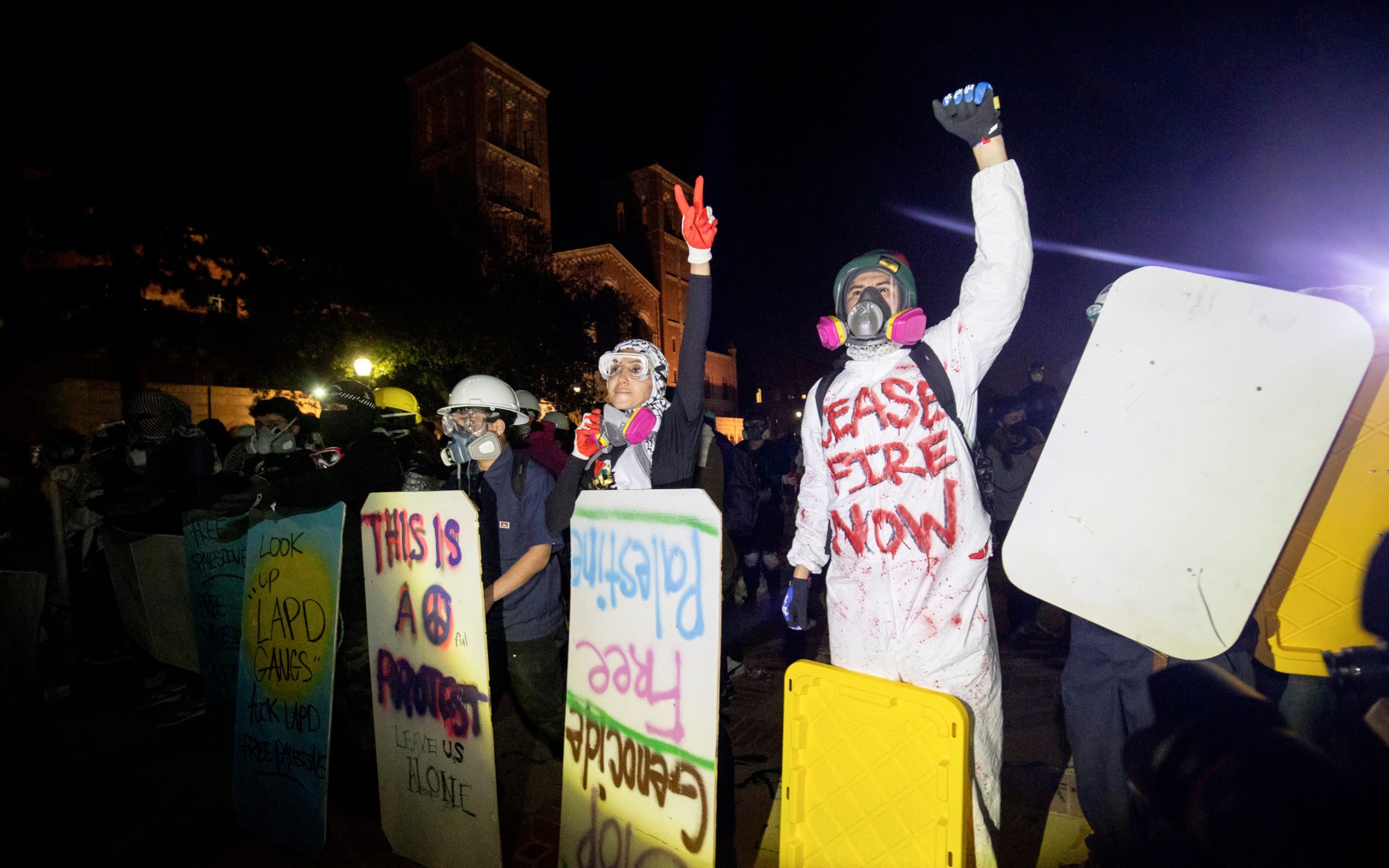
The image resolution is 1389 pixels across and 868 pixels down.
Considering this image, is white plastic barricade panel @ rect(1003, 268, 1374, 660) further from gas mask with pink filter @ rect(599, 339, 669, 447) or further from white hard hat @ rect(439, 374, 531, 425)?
white hard hat @ rect(439, 374, 531, 425)

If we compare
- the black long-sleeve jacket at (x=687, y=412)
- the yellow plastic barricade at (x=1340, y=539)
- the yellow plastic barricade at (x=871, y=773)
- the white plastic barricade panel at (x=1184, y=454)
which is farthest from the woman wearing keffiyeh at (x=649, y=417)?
the yellow plastic barricade at (x=1340, y=539)

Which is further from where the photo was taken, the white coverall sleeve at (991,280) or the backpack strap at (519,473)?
the backpack strap at (519,473)

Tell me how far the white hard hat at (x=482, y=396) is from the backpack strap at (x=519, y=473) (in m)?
0.46

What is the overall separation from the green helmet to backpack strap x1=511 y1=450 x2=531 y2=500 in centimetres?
156

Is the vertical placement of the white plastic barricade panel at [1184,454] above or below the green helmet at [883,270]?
below

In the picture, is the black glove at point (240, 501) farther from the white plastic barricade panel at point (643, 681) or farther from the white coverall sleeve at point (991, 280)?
the white coverall sleeve at point (991, 280)

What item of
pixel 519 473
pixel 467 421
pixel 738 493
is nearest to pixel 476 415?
pixel 467 421

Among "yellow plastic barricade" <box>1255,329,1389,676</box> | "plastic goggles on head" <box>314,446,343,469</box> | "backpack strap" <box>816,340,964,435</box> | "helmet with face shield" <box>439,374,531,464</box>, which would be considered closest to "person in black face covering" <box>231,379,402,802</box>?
"plastic goggles on head" <box>314,446,343,469</box>

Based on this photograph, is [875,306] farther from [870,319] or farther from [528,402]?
[528,402]

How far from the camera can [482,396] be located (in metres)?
3.38

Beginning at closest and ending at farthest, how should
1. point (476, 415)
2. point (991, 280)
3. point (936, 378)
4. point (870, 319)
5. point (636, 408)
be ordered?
point (991, 280), point (936, 378), point (870, 319), point (636, 408), point (476, 415)

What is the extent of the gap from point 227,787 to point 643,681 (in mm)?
3247

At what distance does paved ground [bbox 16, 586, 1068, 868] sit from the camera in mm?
2902

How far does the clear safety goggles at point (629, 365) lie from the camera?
2.78 m
